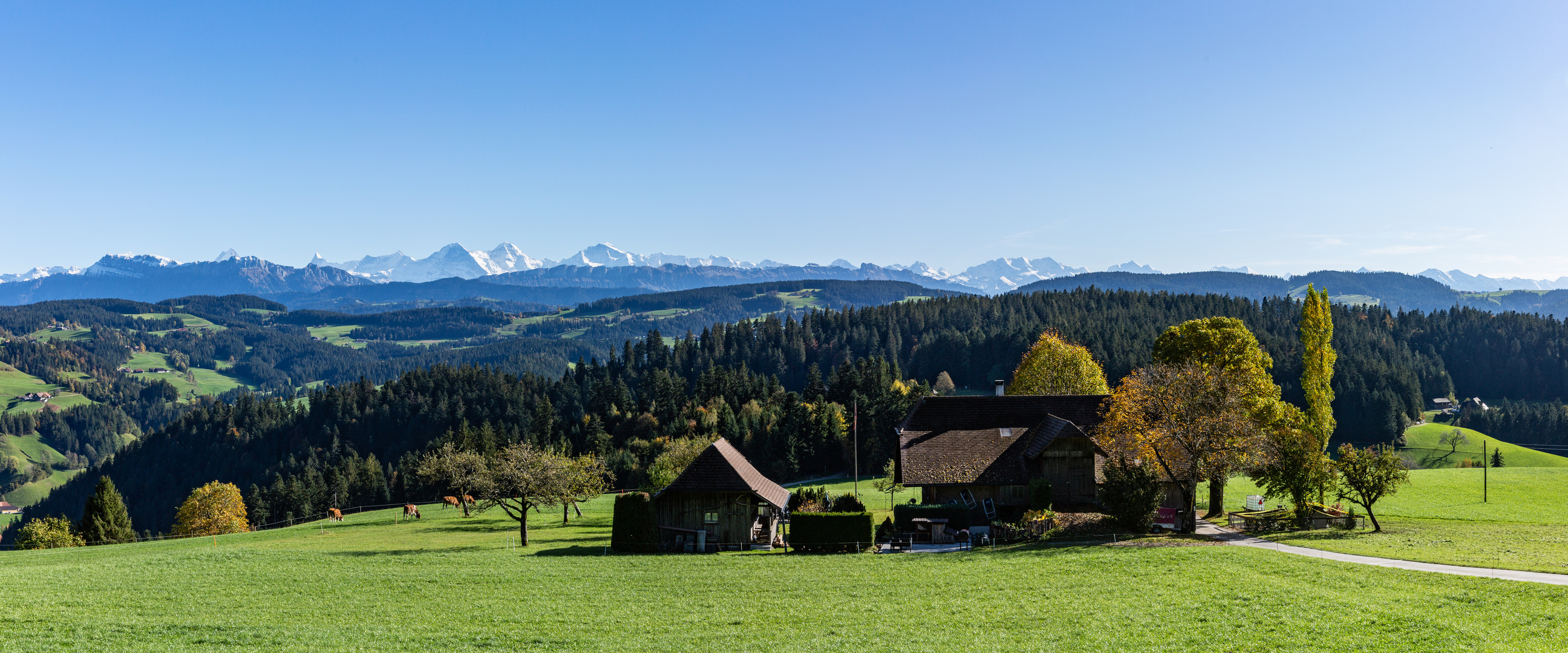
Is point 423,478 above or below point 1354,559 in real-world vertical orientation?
below

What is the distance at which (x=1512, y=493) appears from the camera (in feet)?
190

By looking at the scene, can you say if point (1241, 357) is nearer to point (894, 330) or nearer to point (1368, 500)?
point (1368, 500)

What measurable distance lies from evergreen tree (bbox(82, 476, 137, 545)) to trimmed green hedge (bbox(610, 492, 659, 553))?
52876 mm

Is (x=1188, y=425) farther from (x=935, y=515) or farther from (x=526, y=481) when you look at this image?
(x=526, y=481)

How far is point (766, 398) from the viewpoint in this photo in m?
123

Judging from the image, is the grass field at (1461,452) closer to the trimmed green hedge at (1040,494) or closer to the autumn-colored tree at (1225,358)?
the autumn-colored tree at (1225,358)

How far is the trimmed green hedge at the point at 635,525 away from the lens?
42.4 metres

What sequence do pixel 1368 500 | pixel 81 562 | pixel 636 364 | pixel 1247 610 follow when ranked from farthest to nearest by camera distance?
pixel 636 364 < pixel 81 562 < pixel 1368 500 < pixel 1247 610

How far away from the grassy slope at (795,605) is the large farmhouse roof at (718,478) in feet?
19.7

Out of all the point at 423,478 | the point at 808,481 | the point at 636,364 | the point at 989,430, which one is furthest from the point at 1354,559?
the point at 636,364

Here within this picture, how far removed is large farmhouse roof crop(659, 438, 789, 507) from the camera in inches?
1714

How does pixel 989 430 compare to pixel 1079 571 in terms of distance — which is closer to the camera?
pixel 1079 571

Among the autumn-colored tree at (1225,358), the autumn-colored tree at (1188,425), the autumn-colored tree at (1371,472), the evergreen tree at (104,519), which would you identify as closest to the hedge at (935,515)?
the autumn-colored tree at (1188,425)

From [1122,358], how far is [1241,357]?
99.9 m
